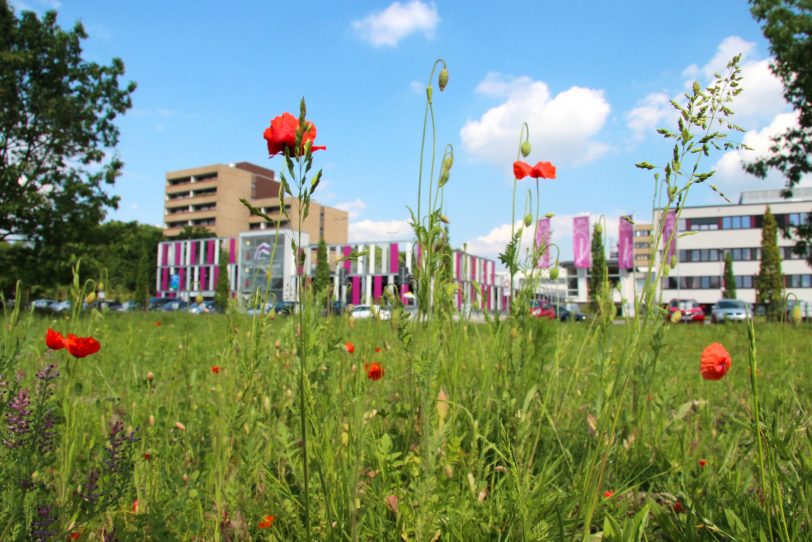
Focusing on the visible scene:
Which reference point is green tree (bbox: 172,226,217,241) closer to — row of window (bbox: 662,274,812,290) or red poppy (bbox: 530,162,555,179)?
row of window (bbox: 662,274,812,290)

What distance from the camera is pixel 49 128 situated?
15656 millimetres

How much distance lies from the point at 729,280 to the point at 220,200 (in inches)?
2505

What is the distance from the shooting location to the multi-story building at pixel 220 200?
2997 inches

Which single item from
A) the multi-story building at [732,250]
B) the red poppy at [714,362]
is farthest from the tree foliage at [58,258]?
the multi-story building at [732,250]

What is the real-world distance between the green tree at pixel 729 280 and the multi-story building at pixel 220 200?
46.8 m

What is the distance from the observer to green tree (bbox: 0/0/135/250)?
15258 mm

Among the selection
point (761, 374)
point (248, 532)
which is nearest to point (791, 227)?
point (761, 374)

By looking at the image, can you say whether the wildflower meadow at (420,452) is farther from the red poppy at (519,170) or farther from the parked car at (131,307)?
the parked car at (131,307)

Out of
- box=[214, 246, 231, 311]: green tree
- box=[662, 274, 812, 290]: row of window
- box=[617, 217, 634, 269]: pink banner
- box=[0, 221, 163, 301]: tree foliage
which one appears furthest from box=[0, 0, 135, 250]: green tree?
box=[662, 274, 812, 290]: row of window

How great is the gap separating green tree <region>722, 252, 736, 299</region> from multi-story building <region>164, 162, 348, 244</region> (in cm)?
4684

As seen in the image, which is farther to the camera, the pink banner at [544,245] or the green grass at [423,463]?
the pink banner at [544,245]

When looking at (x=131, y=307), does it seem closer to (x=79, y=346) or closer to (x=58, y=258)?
(x=58, y=258)

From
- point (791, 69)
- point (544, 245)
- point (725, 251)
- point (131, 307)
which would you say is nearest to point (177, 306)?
point (131, 307)

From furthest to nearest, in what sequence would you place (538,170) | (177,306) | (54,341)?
1. (177,306)
2. (538,170)
3. (54,341)
